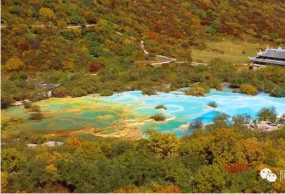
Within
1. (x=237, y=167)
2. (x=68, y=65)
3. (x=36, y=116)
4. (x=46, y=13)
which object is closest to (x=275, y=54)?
(x=68, y=65)

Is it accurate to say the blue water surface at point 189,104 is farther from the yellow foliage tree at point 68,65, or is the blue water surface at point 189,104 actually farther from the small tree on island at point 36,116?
the yellow foliage tree at point 68,65

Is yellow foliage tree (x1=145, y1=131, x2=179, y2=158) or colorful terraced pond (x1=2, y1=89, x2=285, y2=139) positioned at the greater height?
yellow foliage tree (x1=145, y1=131, x2=179, y2=158)

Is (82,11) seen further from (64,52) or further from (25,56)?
(25,56)

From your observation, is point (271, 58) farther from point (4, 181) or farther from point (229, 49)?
point (4, 181)

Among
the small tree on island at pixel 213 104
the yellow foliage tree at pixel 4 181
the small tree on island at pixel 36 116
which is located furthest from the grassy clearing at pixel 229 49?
the yellow foliage tree at pixel 4 181

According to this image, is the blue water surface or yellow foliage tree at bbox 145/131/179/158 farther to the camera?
the blue water surface

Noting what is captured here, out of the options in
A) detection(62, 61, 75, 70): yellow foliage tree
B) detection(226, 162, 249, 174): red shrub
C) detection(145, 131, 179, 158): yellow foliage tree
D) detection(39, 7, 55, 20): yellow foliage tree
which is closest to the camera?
detection(226, 162, 249, 174): red shrub

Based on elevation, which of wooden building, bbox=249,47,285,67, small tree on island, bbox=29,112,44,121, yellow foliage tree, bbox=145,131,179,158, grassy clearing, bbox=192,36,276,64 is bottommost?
grassy clearing, bbox=192,36,276,64

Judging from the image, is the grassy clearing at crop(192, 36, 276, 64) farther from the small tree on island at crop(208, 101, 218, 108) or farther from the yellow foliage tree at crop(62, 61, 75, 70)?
the small tree on island at crop(208, 101, 218, 108)

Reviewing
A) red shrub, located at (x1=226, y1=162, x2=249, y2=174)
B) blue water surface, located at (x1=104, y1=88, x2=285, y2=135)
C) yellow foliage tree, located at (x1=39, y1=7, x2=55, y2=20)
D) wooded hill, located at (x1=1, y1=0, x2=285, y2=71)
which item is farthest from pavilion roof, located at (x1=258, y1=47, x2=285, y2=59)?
red shrub, located at (x1=226, y1=162, x2=249, y2=174)
